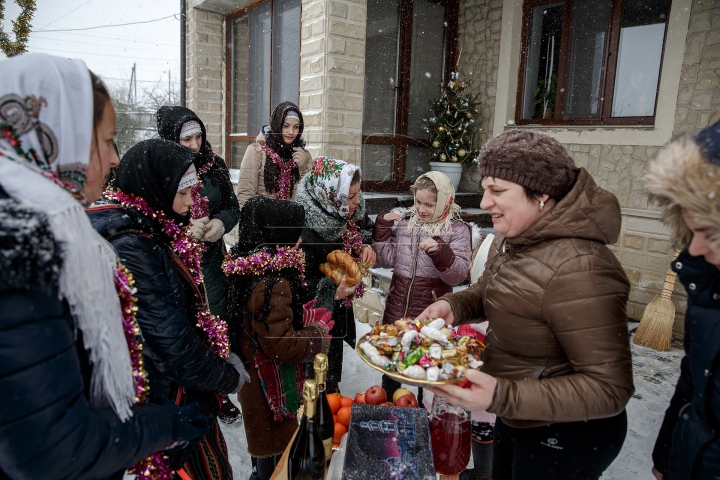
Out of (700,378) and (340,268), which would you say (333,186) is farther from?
(700,378)

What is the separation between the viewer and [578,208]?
149cm

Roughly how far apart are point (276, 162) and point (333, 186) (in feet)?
5.16

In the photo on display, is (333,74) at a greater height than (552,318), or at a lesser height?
greater

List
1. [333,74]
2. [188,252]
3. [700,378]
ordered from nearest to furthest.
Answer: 1. [700,378]
2. [188,252]
3. [333,74]

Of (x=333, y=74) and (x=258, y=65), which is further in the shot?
(x=258, y=65)

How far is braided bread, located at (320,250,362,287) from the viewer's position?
2.73m

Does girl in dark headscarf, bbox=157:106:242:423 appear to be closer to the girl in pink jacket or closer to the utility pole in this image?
the girl in pink jacket

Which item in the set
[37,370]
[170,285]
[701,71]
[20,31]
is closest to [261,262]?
[170,285]

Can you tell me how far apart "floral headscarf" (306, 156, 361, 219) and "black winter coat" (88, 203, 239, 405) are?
1.21 metres

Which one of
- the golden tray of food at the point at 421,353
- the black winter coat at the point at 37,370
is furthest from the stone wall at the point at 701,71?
the black winter coat at the point at 37,370

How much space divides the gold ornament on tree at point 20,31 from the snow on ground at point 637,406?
3.45 meters

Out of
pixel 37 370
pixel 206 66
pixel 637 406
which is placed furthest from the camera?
pixel 206 66

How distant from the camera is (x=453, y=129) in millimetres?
6438

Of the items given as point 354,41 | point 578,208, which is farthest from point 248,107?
point 578,208
